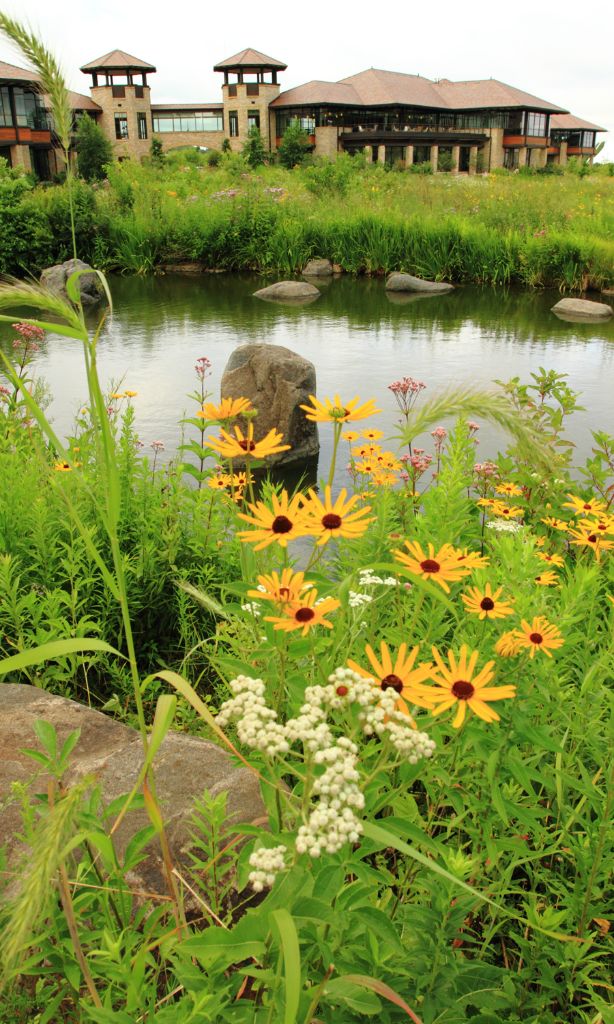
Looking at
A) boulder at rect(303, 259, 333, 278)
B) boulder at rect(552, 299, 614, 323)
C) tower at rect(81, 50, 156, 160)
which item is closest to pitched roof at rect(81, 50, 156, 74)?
tower at rect(81, 50, 156, 160)

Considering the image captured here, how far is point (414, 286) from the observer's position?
12.3 metres

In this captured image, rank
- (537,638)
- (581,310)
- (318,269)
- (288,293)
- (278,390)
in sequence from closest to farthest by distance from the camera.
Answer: (537,638) → (278,390) → (581,310) → (288,293) → (318,269)

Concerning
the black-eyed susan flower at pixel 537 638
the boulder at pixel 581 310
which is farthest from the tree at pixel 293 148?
the black-eyed susan flower at pixel 537 638

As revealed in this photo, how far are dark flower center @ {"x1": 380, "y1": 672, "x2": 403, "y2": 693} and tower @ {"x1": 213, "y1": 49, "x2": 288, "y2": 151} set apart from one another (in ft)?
158

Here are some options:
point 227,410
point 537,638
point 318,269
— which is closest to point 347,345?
point 318,269

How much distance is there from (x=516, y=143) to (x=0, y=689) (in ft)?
168

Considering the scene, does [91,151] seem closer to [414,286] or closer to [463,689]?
[414,286]

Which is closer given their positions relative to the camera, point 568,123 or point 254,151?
point 254,151

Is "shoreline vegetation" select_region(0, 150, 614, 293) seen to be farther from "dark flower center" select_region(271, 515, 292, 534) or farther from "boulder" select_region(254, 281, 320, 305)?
"dark flower center" select_region(271, 515, 292, 534)

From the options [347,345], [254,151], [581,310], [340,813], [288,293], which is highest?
Result: [254,151]

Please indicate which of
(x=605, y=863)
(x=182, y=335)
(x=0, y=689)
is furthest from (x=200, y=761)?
(x=182, y=335)

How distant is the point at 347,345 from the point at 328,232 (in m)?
6.01

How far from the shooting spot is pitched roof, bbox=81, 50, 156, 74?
42.4 m

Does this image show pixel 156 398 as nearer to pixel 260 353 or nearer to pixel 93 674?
pixel 260 353
